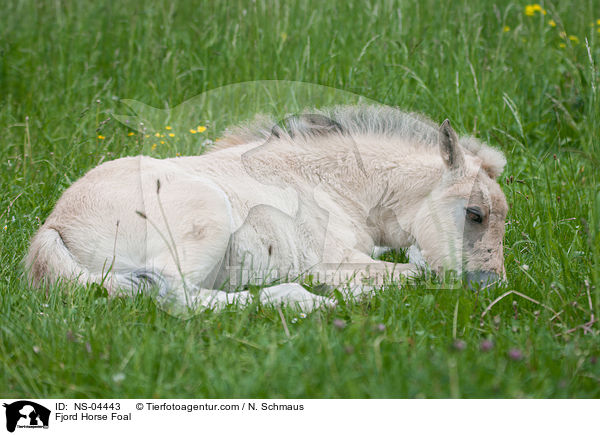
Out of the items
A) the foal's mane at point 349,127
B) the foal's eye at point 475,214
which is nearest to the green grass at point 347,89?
the foal's eye at point 475,214

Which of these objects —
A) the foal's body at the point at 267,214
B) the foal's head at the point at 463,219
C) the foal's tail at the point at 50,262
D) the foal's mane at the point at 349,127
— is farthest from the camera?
the foal's mane at the point at 349,127

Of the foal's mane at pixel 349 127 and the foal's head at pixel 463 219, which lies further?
the foal's mane at pixel 349 127

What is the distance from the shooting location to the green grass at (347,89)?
2814 mm

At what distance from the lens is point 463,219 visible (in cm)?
447

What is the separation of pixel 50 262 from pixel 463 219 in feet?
9.05

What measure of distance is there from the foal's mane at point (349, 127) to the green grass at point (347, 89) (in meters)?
0.62

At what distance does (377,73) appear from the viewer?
24.2 ft

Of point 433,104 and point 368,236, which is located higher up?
point 433,104

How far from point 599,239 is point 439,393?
1.86 meters

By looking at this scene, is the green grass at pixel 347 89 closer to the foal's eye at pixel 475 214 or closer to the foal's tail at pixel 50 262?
the foal's tail at pixel 50 262

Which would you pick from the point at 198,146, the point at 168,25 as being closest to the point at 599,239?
the point at 198,146

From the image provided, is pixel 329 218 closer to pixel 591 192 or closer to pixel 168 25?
pixel 591 192
